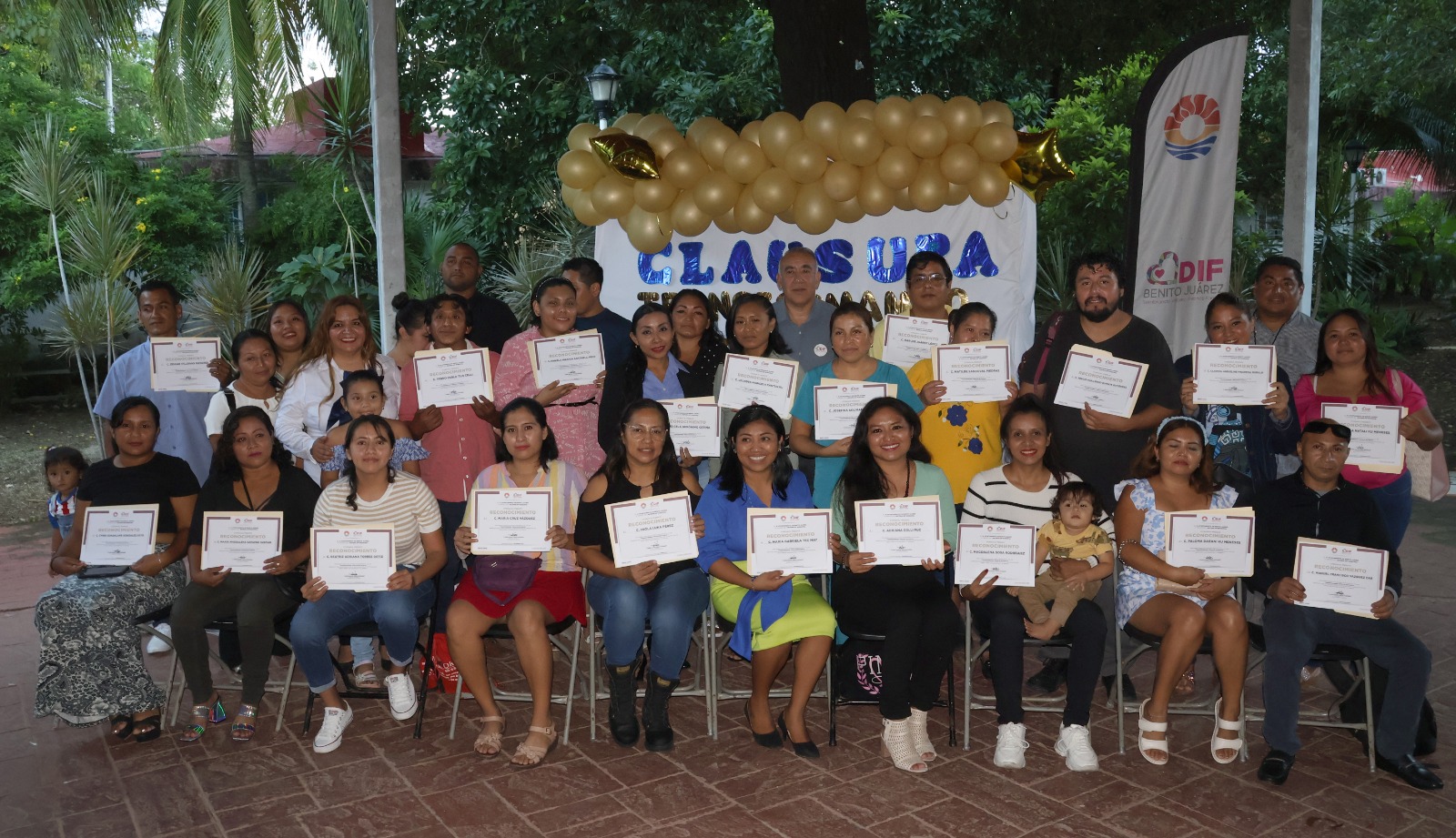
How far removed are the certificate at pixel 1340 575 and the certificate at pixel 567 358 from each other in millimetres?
3330

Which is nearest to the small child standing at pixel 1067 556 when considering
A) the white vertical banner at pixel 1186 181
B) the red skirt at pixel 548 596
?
the red skirt at pixel 548 596

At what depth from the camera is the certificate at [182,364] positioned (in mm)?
5902

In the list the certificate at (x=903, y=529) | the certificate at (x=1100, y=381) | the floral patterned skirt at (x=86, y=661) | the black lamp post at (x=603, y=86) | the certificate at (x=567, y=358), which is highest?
the black lamp post at (x=603, y=86)

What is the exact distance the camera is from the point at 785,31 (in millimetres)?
8102

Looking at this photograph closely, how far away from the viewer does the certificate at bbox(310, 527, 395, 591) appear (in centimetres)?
490

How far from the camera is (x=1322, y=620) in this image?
4.67 meters

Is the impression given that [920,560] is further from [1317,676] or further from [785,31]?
[785,31]

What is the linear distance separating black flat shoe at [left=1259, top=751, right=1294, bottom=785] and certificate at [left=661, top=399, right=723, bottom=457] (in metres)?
2.74

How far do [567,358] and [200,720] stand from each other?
239 centimetres

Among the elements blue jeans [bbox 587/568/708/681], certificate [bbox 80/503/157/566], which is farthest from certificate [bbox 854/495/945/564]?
certificate [bbox 80/503/157/566]

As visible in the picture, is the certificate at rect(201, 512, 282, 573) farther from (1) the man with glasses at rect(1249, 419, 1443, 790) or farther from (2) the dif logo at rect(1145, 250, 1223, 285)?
(2) the dif logo at rect(1145, 250, 1223, 285)

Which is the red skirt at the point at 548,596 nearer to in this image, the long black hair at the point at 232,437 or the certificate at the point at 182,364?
the long black hair at the point at 232,437

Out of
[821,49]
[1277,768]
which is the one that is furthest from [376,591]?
[821,49]

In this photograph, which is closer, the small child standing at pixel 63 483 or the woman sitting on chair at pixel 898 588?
the woman sitting on chair at pixel 898 588
